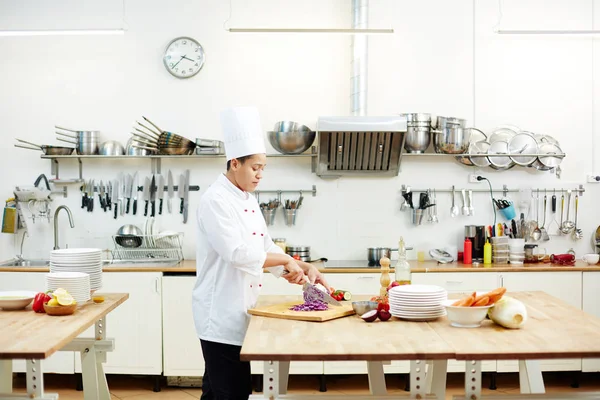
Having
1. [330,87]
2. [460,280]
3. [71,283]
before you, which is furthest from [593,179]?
[71,283]

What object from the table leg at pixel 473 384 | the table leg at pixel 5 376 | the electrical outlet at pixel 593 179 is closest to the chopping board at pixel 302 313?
the table leg at pixel 473 384

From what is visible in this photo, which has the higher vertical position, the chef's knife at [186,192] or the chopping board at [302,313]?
the chef's knife at [186,192]

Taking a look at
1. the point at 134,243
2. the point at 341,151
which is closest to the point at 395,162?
the point at 341,151

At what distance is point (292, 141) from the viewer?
576cm

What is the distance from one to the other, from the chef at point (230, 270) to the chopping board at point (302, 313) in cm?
10

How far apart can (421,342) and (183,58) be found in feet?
13.4

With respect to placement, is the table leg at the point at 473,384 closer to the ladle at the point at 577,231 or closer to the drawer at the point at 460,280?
the drawer at the point at 460,280

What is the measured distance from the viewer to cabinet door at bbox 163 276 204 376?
548 centimetres

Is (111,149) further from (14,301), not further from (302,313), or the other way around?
(302,313)

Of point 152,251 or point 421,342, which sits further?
point 152,251

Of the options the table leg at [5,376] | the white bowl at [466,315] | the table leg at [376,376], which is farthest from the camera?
the table leg at [5,376]

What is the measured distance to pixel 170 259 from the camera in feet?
19.2

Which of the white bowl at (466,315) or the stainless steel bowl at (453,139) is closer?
the white bowl at (466,315)

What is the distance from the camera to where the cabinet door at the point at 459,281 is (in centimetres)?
548
